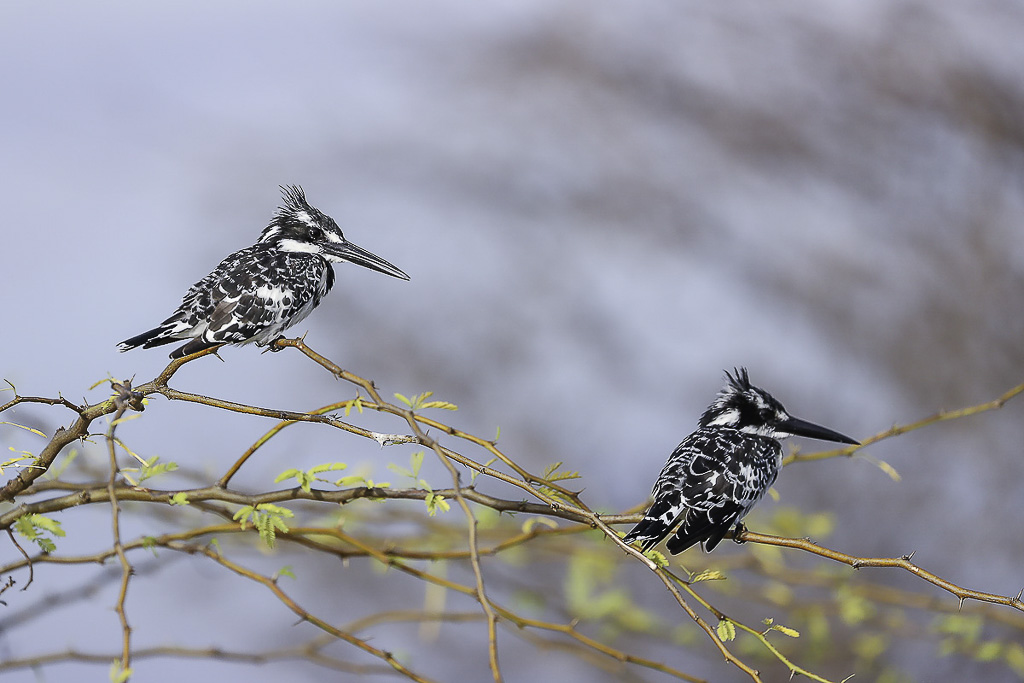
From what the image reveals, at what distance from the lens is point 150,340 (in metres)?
1.98

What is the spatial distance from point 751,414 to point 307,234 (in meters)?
1.34

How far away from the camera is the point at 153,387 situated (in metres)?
1.29

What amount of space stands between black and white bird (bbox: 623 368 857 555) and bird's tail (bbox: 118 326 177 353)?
1.12 m

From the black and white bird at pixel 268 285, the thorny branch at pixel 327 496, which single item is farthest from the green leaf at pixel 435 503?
the black and white bird at pixel 268 285

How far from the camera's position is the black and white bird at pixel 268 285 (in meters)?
2.08

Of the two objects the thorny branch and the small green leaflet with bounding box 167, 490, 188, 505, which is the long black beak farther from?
the small green leaflet with bounding box 167, 490, 188, 505

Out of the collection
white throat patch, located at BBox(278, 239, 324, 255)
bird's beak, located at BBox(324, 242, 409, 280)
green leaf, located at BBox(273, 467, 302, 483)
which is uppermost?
white throat patch, located at BBox(278, 239, 324, 255)

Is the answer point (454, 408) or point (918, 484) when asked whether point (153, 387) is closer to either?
point (454, 408)

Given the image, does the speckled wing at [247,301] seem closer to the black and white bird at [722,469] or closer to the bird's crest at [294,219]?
the bird's crest at [294,219]

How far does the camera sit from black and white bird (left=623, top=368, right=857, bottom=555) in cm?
220

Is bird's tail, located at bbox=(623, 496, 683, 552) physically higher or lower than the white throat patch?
lower

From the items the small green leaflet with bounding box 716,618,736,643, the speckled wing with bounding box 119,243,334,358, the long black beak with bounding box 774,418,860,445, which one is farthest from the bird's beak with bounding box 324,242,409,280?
the long black beak with bounding box 774,418,860,445

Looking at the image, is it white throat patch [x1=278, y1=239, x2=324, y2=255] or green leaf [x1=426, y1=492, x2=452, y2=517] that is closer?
green leaf [x1=426, y1=492, x2=452, y2=517]

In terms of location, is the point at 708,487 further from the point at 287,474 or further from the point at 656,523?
the point at 287,474
